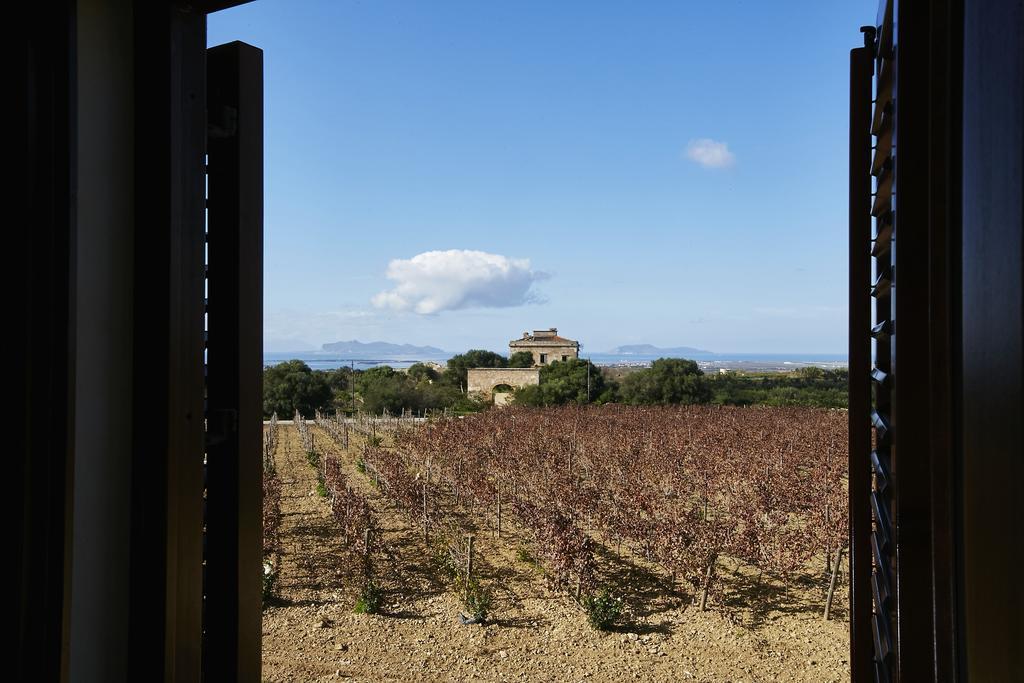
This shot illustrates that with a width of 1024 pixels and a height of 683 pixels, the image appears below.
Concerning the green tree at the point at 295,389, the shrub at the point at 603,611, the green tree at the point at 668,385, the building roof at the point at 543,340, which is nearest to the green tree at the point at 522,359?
the building roof at the point at 543,340

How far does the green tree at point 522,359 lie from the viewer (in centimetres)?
1590

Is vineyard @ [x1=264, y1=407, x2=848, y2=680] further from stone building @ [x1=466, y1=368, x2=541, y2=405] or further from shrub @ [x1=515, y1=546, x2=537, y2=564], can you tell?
stone building @ [x1=466, y1=368, x2=541, y2=405]

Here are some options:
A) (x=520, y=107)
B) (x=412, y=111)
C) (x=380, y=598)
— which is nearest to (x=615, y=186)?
(x=520, y=107)

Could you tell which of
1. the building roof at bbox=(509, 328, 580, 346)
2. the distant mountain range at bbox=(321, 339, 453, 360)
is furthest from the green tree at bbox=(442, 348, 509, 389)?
the distant mountain range at bbox=(321, 339, 453, 360)

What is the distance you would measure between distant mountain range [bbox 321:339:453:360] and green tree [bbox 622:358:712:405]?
8.28 m

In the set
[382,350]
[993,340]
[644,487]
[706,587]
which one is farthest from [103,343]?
[382,350]

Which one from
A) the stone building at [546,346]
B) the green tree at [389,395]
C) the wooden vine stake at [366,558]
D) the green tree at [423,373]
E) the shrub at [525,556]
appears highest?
the stone building at [546,346]

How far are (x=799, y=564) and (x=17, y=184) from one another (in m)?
4.39

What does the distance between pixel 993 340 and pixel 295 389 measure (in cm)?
1191

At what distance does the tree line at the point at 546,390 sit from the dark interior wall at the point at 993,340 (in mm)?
11069

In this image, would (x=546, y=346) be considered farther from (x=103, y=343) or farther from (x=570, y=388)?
(x=103, y=343)

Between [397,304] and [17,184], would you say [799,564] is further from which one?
[397,304]

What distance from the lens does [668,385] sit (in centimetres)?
1241

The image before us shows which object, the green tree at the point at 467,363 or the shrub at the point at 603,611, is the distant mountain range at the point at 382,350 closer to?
the green tree at the point at 467,363
